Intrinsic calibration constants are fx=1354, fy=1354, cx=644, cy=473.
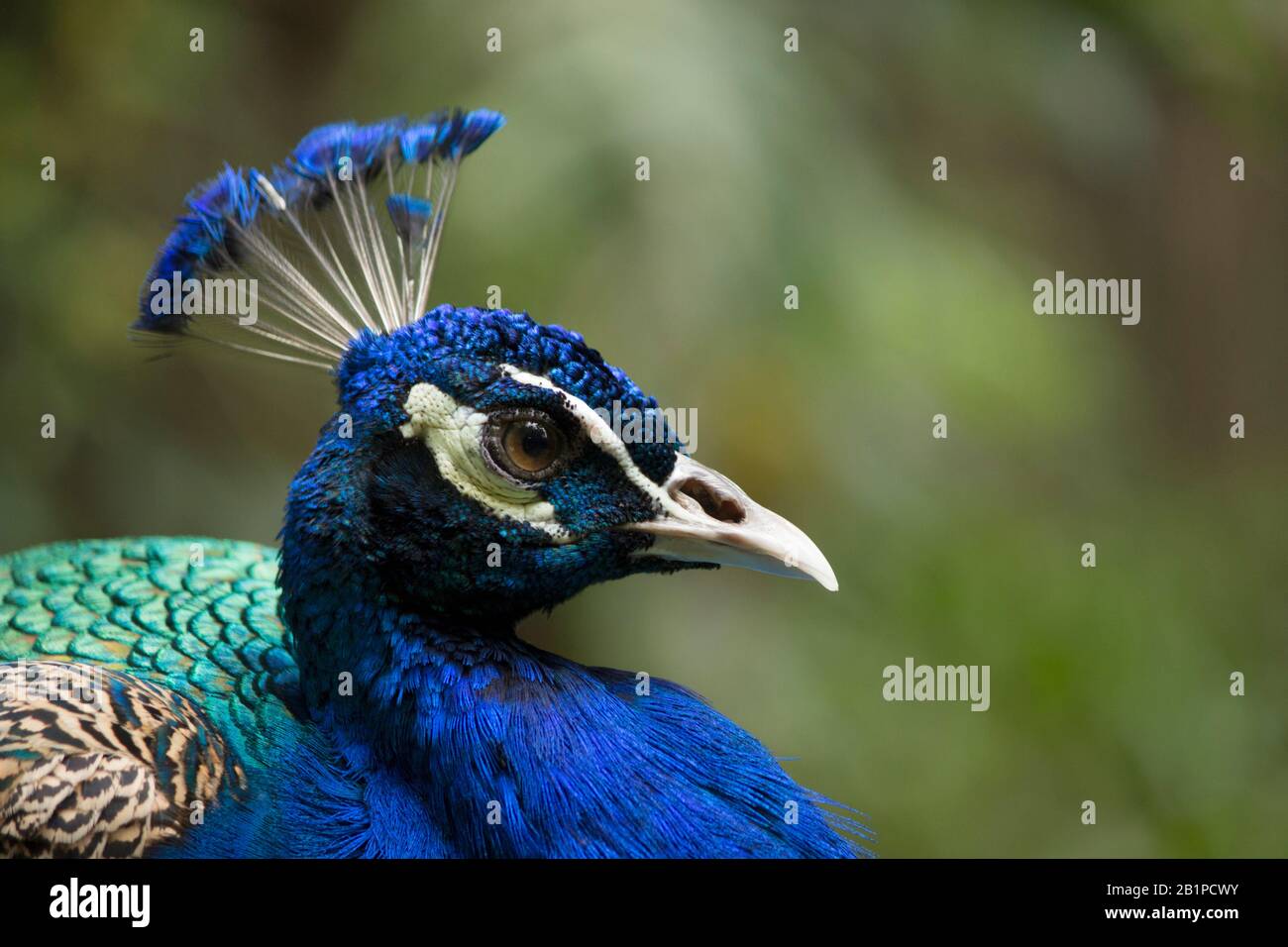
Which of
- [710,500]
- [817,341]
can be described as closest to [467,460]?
[710,500]

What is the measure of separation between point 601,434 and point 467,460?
0.51ft

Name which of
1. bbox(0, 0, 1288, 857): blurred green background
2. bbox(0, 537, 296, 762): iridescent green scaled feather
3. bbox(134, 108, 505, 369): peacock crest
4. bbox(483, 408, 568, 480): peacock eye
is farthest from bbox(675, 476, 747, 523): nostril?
bbox(0, 0, 1288, 857): blurred green background

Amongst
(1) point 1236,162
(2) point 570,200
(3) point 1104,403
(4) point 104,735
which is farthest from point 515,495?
(1) point 1236,162

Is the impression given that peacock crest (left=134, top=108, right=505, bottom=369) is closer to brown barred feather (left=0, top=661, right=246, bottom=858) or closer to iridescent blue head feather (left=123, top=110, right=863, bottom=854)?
iridescent blue head feather (left=123, top=110, right=863, bottom=854)

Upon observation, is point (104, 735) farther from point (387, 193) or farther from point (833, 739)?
point (833, 739)

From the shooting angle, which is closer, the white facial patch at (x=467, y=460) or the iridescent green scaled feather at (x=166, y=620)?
the white facial patch at (x=467, y=460)

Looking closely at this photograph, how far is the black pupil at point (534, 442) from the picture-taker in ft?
5.05

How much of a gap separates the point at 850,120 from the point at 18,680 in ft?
5.87

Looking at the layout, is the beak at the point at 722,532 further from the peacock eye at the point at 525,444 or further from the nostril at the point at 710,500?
the peacock eye at the point at 525,444

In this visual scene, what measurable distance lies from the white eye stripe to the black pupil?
4 cm

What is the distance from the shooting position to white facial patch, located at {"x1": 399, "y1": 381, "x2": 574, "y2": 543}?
1530mm

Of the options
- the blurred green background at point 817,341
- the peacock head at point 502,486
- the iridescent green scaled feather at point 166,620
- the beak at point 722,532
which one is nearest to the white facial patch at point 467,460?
the peacock head at point 502,486

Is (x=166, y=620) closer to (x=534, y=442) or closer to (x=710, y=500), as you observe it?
(x=534, y=442)

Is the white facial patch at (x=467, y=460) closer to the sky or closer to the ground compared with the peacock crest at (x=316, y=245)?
closer to the ground
